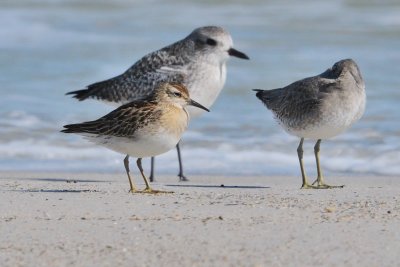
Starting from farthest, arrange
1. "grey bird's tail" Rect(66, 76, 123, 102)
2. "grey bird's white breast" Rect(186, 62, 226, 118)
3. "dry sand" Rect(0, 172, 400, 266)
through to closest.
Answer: "grey bird's tail" Rect(66, 76, 123, 102), "grey bird's white breast" Rect(186, 62, 226, 118), "dry sand" Rect(0, 172, 400, 266)

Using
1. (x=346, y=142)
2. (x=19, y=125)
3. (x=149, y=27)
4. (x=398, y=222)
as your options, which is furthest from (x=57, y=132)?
(x=149, y=27)

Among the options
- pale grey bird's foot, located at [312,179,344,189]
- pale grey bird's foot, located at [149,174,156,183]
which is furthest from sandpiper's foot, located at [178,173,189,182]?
pale grey bird's foot, located at [312,179,344,189]

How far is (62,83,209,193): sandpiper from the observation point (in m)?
9.42

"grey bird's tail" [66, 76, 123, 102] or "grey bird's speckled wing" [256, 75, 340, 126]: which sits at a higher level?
"grey bird's tail" [66, 76, 123, 102]

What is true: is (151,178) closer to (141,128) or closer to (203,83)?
(203,83)

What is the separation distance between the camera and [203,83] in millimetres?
12586

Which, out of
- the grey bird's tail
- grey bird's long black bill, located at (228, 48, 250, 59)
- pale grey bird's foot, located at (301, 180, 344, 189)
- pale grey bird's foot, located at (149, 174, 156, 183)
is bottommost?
pale grey bird's foot, located at (301, 180, 344, 189)

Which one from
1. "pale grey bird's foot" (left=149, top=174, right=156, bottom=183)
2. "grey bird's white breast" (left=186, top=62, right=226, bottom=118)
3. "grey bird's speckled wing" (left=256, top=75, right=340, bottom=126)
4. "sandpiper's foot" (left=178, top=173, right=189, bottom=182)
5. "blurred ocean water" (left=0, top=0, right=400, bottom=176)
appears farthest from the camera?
"blurred ocean water" (left=0, top=0, right=400, bottom=176)

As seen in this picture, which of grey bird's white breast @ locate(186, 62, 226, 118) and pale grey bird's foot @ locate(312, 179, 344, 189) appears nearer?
pale grey bird's foot @ locate(312, 179, 344, 189)

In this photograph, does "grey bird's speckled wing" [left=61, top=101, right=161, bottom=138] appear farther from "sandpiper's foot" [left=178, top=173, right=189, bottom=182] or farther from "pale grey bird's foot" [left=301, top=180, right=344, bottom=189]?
"sandpiper's foot" [left=178, top=173, right=189, bottom=182]

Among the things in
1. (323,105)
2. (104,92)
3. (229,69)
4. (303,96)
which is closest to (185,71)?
(104,92)

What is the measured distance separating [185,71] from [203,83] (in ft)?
0.80

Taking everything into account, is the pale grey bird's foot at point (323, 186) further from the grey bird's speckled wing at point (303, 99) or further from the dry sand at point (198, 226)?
the grey bird's speckled wing at point (303, 99)

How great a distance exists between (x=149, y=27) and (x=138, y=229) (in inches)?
596
